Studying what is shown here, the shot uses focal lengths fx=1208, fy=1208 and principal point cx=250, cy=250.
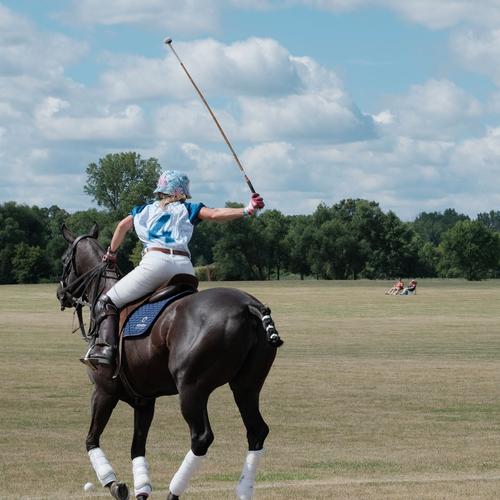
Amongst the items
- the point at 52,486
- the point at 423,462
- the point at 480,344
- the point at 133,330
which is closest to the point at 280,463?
the point at 423,462

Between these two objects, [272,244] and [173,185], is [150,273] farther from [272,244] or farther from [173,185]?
[272,244]

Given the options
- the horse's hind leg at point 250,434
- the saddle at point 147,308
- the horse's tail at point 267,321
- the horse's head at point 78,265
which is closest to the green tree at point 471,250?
the horse's head at point 78,265

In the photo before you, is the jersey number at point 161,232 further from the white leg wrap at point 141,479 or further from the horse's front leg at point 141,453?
the white leg wrap at point 141,479

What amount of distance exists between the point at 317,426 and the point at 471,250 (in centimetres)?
16052

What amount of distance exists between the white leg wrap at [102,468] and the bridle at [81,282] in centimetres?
108

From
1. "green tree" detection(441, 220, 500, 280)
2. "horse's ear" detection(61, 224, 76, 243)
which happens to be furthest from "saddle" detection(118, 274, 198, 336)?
"green tree" detection(441, 220, 500, 280)

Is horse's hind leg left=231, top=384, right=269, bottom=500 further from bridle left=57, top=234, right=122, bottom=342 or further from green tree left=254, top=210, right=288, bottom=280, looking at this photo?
green tree left=254, top=210, right=288, bottom=280

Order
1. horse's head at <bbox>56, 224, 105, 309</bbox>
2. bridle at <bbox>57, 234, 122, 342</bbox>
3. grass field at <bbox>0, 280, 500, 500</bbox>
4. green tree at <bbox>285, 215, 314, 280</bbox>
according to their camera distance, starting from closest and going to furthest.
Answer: bridle at <bbox>57, 234, 122, 342</bbox> < horse's head at <bbox>56, 224, 105, 309</bbox> < grass field at <bbox>0, 280, 500, 500</bbox> < green tree at <bbox>285, 215, 314, 280</bbox>

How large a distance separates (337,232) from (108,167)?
29.5 meters

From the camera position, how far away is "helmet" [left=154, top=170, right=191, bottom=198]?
35.1ft

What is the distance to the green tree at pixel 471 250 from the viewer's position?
175000 millimetres

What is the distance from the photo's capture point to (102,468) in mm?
10406

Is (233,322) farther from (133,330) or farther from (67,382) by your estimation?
(67,382)

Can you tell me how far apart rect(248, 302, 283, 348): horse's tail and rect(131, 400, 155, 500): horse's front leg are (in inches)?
64.9
